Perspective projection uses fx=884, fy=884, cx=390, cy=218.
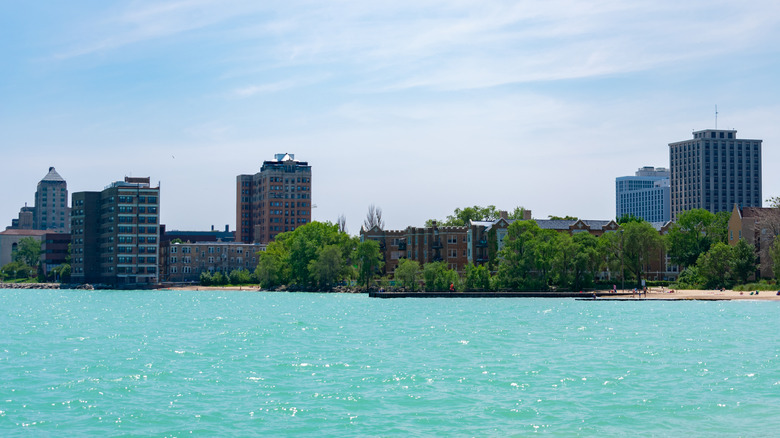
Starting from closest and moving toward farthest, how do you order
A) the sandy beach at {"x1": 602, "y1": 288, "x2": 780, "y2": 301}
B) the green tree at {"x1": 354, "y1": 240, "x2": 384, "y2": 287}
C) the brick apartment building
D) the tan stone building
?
1. the sandy beach at {"x1": 602, "y1": 288, "x2": 780, "y2": 301}
2. the tan stone building
3. the green tree at {"x1": 354, "y1": 240, "x2": 384, "y2": 287}
4. the brick apartment building

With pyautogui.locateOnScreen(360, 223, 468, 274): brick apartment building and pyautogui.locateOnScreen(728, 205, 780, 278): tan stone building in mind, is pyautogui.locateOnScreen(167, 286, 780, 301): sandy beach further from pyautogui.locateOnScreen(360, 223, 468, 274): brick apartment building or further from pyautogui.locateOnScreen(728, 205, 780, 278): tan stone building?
pyautogui.locateOnScreen(360, 223, 468, 274): brick apartment building

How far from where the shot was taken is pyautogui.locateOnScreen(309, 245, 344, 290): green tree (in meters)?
168

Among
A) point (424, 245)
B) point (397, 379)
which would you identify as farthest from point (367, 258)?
point (397, 379)

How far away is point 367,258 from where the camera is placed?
15762 cm

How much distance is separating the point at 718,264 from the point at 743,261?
355cm

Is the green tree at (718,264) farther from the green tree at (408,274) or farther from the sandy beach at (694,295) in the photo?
the green tree at (408,274)

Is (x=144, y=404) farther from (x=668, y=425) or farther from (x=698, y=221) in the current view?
(x=698, y=221)

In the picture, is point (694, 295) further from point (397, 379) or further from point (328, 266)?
point (397, 379)

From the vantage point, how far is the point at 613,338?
208ft

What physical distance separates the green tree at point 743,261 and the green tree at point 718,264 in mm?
796

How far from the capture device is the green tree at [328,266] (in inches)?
6614

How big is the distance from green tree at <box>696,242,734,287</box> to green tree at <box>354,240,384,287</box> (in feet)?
182

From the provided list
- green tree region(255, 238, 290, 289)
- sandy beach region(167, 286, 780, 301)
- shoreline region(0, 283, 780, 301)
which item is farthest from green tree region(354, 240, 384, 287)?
sandy beach region(167, 286, 780, 301)

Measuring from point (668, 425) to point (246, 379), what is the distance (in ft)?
66.8
